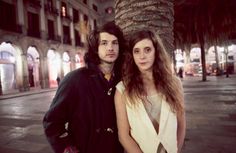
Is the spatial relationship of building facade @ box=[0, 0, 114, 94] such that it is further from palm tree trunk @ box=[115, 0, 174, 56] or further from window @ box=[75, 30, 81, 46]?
palm tree trunk @ box=[115, 0, 174, 56]

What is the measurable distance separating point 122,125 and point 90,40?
2.97ft

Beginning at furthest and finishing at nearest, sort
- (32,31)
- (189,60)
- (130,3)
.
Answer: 1. (189,60)
2. (32,31)
3. (130,3)

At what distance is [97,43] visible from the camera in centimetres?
226

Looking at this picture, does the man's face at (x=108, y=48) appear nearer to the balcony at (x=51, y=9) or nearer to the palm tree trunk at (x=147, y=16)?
the palm tree trunk at (x=147, y=16)

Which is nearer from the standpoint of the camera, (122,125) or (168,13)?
(122,125)

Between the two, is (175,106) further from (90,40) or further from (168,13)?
(168,13)

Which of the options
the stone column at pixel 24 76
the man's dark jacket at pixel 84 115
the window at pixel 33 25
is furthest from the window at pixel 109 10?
the man's dark jacket at pixel 84 115

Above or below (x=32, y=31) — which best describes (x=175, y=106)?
below

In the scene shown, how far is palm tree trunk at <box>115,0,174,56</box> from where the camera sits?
2.74 metres

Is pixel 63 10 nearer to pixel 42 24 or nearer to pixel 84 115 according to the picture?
pixel 42 24

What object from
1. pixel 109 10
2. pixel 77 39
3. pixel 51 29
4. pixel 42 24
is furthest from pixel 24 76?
pixel 109 10

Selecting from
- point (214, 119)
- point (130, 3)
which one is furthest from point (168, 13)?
point (214, 119)

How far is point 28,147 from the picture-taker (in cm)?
545

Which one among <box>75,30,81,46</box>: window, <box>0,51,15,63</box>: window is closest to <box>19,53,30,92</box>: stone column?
<box>0,51,15,63</box>: window
